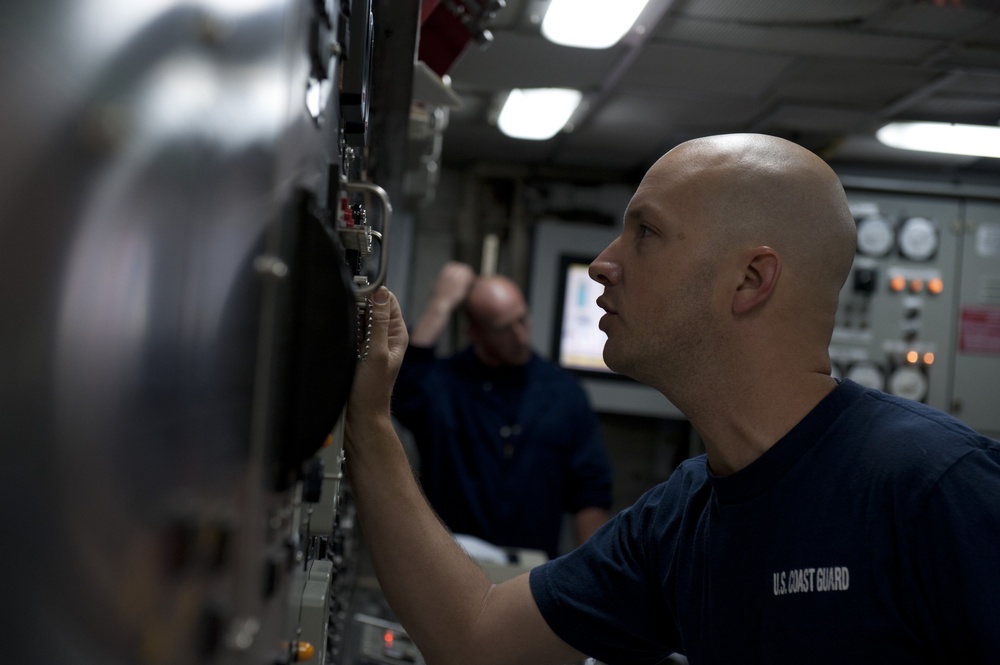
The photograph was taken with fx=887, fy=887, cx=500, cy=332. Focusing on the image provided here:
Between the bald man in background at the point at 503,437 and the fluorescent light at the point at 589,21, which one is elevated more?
the fluorescent light at the point at 589,21

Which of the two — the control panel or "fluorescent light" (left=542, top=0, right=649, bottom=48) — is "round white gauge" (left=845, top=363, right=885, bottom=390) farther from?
"fluorescent light" (left=542, top=0, right=649, bottom=48)

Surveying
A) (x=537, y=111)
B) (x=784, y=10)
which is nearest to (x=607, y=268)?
(x=784, y=10)

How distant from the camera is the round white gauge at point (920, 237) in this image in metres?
4.51

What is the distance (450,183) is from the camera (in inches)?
220

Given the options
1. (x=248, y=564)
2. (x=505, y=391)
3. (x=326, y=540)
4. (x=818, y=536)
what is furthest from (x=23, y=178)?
(x=505, y=391)

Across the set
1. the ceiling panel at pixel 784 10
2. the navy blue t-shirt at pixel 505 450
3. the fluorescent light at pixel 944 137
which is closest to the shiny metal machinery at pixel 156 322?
the ceiling panel at pixel 784 10

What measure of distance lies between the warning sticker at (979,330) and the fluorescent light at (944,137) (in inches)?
32.2

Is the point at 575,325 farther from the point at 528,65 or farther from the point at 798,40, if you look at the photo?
the point at 798,40

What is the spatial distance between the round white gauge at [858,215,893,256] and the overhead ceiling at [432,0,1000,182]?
30 cm

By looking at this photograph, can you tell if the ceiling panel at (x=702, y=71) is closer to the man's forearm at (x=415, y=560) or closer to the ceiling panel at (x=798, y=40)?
the ceiling panel at (x=798, y=40)

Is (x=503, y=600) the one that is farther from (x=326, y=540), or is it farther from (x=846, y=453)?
(x=846, y=453)

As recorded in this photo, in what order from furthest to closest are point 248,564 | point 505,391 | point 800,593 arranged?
point 505,391 < point 800,593 < point 248,564

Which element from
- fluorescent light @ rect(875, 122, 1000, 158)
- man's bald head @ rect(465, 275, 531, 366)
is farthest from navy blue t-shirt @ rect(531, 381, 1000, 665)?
fluorescent light @ rect(875, 122, 1000, 158)

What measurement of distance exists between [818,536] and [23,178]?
95 centimetres
